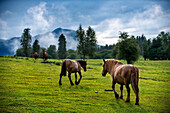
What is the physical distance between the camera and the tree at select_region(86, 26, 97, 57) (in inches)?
2133

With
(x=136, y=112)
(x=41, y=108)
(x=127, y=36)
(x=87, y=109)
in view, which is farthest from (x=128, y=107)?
(x=127, y=36)

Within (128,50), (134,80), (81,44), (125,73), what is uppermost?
(81,44)

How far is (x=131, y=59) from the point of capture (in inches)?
1551

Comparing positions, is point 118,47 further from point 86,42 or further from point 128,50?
point 86,42

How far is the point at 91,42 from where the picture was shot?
180 feet

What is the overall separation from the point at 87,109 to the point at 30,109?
9.24 ft

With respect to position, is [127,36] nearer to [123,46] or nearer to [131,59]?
[123,46]

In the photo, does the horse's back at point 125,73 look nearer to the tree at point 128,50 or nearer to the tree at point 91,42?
the tree at point 128,50

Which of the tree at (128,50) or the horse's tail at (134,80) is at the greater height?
the tree at (128,50)

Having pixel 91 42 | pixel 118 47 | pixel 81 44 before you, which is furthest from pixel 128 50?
pixel 81 44

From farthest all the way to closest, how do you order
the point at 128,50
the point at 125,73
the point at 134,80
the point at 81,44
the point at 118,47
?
the point at 81,44
the point at 118,47
the point at 128,50
the point at 125,73
the point at 134,80

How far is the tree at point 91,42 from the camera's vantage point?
54188 millimetres

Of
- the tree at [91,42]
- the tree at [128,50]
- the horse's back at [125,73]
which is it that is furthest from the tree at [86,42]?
the horse's back at [125,73]

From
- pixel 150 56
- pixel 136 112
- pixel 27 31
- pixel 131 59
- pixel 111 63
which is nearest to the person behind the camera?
pixel 136 112
